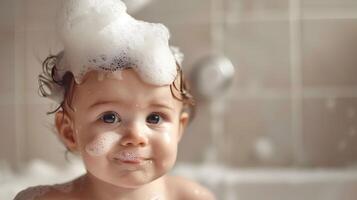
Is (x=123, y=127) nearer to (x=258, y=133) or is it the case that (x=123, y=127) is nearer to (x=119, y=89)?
(x=119, y=89)

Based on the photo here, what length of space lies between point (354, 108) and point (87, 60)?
0.86 metres

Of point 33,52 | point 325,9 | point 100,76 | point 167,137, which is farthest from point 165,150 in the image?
point 325,9

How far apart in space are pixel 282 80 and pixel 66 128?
77 cm

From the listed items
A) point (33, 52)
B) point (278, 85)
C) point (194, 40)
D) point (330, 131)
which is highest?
point (33, 52)

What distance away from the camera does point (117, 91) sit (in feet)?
2.10

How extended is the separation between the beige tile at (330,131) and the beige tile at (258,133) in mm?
48

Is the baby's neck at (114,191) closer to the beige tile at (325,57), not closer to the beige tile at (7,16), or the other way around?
the beige tile at (7,16)

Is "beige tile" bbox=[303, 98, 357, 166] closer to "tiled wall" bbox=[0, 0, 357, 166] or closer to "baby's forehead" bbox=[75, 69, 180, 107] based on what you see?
"tiled wall" bbox=[0, 0, 357, 166]

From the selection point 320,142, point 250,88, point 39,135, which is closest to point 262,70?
point 250,88

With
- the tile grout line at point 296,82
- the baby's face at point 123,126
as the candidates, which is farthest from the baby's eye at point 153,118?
the tile grout line at point 296,82

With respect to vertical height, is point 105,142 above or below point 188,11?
above

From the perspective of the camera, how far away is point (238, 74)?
1.35 metres

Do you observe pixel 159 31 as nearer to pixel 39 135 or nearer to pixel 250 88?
pixel 39 135

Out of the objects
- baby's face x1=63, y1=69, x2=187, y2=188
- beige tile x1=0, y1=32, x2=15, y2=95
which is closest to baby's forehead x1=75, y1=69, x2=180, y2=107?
baby's face x1=63, y1=69, x2=187, y2=188
